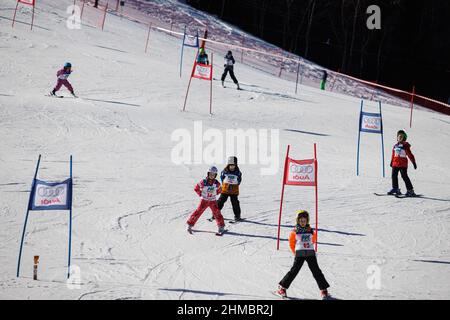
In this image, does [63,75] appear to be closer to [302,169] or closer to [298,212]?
[302,169]

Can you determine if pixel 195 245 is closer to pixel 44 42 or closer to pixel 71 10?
pixel 44 42

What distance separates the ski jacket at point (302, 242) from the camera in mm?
8844

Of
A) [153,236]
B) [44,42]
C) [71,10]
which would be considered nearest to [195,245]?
[153,236]

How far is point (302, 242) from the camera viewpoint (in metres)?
8.88

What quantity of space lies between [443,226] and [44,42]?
2203 centimetres

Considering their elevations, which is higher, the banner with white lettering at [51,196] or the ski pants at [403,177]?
the ski pants at [403,177]

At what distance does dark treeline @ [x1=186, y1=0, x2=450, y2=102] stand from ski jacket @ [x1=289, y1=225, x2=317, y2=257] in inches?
1569

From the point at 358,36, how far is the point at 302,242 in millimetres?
45488

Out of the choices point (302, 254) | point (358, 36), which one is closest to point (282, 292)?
point (302, 254)

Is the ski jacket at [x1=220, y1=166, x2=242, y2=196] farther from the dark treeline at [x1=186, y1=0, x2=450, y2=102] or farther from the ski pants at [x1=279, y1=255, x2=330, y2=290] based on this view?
the dark treeline at [x1=186, y1=0, x2=450, y2=102]

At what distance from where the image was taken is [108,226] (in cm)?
1129

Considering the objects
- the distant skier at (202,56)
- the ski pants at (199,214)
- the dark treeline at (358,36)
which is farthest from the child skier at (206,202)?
the dark treeline at (358,36)

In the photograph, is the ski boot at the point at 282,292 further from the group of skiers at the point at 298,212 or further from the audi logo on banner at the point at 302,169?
the audi logo on banner at the point at 302,169
